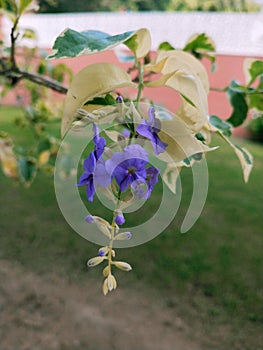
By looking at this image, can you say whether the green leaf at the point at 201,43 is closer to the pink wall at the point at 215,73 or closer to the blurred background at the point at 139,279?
the blurred background at the point at 139,279

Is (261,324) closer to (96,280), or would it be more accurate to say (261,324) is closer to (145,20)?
(96,280)

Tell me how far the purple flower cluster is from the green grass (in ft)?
5.57

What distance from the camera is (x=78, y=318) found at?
197cm

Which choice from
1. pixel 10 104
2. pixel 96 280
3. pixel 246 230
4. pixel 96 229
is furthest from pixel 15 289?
pixel 10 104

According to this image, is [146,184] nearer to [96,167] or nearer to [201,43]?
[96,167]

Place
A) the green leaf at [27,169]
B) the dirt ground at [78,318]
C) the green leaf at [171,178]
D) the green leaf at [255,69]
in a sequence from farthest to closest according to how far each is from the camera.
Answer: the dirt ground at [78,318] → the green leaf at [27,169] → the green leaf at [255,69] → the green leaf at [171,178]

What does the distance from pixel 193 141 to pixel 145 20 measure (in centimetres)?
631

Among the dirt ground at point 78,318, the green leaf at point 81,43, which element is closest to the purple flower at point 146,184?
the green leaf at point 81,43

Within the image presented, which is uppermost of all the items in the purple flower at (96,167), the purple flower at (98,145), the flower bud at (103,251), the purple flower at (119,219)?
the purple flower at (98,145)

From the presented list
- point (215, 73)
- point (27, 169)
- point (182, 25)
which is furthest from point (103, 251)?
point (182, 25)

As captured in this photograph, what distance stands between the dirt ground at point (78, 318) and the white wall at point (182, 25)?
408 centimetres

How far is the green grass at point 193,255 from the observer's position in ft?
6.75

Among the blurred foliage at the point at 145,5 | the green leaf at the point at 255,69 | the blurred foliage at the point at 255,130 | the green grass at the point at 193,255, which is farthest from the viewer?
the blurred foliage at the point at 145,5

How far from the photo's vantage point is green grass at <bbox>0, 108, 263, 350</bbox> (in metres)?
2.06
